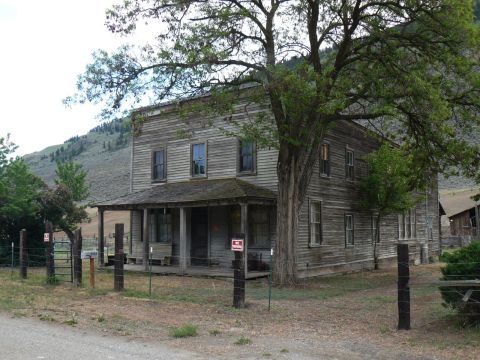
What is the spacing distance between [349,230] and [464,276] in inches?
617

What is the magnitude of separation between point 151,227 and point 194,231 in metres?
2.47

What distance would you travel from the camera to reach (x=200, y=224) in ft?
76.9

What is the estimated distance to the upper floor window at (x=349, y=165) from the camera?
25.1 meters

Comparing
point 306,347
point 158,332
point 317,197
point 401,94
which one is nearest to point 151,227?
point 317,197

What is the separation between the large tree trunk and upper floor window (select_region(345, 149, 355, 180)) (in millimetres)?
7525

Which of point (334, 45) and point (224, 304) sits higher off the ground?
point (334, 45)

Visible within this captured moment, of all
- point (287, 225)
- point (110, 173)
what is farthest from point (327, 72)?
point (110, 173)

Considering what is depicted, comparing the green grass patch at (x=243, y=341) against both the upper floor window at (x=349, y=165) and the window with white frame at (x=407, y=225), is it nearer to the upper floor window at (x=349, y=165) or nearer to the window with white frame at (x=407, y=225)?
the upper floor window at (x=349, y=165)

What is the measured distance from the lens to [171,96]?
17.1 metres

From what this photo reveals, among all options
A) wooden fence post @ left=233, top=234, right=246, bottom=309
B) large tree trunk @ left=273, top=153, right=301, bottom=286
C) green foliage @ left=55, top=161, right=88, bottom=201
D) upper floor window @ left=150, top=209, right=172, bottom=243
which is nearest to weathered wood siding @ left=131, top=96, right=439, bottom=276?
upper floor window @ left=150, top=209, right=172, bottom=243

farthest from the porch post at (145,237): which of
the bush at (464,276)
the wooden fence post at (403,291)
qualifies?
the bush at (464,276)

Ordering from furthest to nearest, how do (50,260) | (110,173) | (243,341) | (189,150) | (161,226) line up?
1. (110,173)
2. (161,226)
3. (189,150)
4. (50,260)
5. (243,341)

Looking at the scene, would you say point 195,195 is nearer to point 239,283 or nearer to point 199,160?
point 199,160

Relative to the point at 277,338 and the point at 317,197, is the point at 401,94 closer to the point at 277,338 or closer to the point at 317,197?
the point at 317,197
